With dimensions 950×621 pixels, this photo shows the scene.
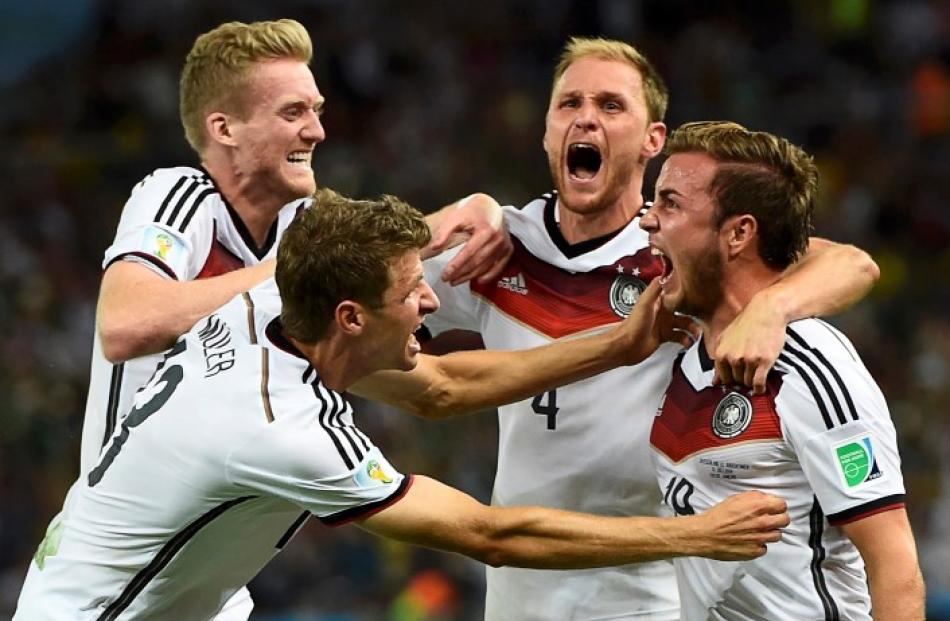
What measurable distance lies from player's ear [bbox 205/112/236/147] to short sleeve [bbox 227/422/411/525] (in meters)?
1.38

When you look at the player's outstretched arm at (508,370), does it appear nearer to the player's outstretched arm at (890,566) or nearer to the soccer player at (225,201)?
the soccer player at (225,201)

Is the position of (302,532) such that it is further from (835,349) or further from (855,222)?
(835,349)

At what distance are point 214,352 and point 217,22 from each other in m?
10.0

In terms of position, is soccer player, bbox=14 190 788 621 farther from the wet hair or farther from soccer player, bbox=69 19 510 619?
soccer player, bbox=69 19 510 619

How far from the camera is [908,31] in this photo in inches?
486

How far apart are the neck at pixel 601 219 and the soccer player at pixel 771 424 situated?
0.52m

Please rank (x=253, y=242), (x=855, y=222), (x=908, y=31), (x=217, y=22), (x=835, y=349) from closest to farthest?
(x=835, y=349) < (x=253, y=242) < (x=855, y=222) < (x=908, y=31) < (x=217, y=22)

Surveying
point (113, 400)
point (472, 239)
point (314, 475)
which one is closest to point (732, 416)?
point (314, 475)

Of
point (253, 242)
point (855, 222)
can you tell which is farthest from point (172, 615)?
point (855, 222)

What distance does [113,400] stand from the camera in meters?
4.44

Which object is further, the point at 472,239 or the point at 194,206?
the point at 472,239

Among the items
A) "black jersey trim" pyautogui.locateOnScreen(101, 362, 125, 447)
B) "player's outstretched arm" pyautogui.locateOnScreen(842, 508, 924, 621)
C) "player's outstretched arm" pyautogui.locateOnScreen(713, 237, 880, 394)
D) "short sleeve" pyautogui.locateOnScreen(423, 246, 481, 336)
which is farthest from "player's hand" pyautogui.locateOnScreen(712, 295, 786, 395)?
"black jersey trim" pyautogui.locateOnScreen(101, 362, 125, 447)

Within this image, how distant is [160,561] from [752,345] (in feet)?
5.09

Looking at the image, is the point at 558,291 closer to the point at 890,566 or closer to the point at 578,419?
the point at 578,419
